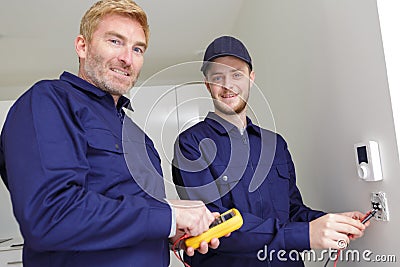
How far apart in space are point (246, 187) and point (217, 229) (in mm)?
272

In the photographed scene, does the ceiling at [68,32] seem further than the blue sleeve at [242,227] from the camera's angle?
Yes

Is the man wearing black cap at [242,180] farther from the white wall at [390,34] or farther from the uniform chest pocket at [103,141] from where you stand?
the white wall at [390,34]

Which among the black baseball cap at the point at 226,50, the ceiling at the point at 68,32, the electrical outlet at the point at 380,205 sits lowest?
the electrical outlet at the point at 380,205

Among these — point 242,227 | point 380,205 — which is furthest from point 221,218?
point 380,205

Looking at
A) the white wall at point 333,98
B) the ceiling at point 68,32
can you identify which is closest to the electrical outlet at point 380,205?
the white wall at point 333,98

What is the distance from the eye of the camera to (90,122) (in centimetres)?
Result: 85

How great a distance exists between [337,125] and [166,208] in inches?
25.3

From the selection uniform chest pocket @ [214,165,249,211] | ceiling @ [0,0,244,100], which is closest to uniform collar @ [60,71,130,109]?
uniform chest pocket @ [214,165,249,211]

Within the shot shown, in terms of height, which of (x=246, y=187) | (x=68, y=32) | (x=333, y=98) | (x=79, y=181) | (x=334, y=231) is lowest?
(x=334, y=231)

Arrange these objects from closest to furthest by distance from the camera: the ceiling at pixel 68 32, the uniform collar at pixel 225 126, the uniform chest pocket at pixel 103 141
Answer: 1. the uniform chest pocket at pixel 103 141
2. the uniform collar at pixel 225 126
3. the ceiling at pixel 68 32

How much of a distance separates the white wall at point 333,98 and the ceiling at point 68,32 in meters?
0.74

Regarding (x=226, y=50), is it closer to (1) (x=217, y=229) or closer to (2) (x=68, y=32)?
(1) (x=217, y=229)

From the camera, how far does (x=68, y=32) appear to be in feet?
8.93

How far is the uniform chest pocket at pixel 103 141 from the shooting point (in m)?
0.83
